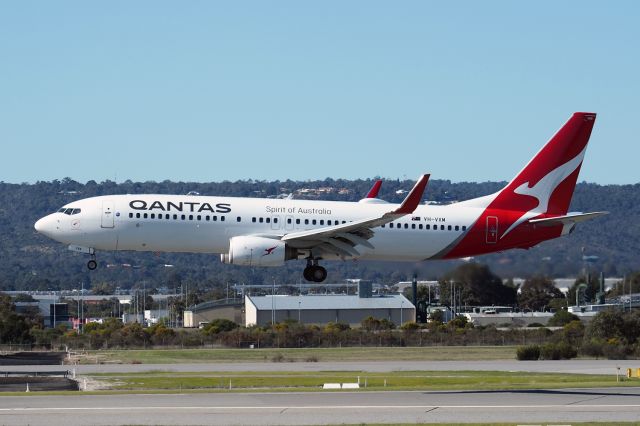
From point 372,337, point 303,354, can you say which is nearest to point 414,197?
point 303,354

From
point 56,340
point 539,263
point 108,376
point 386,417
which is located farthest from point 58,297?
point 386,417

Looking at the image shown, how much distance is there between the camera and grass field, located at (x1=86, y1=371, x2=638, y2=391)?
50969 millimetres

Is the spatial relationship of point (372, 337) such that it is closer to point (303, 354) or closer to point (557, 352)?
point (303, 354)

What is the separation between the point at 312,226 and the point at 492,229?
851 centimetres

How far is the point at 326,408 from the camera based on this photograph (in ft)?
129

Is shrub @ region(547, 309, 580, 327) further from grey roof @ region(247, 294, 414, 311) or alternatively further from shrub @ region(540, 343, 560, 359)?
shrub @ region(540, 343, 560, 359)

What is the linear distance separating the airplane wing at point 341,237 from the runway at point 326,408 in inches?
323

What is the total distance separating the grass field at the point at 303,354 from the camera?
75.0 meters

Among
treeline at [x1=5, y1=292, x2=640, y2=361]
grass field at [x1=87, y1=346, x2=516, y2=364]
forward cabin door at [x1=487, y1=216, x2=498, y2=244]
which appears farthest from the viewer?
treeline at [x1=5, y1=292, x2=640, y2=361]

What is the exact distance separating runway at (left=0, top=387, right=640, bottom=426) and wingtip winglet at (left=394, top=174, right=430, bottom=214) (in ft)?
25.8

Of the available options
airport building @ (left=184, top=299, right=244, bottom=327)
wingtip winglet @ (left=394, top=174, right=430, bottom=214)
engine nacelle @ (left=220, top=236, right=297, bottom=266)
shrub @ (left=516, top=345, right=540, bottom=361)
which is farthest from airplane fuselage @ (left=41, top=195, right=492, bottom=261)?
airport building @ (left=184, top=299, right=244, bottom=327)

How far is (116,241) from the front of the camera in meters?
51.9

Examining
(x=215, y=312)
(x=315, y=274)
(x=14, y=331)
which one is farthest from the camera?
(x=215, y=312)

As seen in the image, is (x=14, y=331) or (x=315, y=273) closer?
(x=315, y=273)
